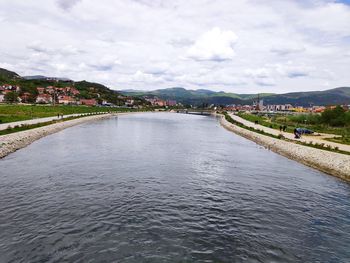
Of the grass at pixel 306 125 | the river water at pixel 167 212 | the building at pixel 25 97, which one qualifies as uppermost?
the building at pixel 25 97

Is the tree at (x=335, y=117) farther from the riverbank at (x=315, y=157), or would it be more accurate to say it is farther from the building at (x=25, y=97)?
the building at (x=25, y=97)

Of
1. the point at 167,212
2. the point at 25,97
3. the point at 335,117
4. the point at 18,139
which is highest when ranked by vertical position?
the point at 25,97

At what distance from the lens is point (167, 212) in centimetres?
1988

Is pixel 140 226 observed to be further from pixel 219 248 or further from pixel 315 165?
pixel 315 165

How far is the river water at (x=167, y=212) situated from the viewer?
1490 centimetres

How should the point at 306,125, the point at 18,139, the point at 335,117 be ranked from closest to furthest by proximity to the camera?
the point at 18,139, the point at 335,117, the point at 306,125

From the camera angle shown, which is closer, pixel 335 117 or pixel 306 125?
pixel 335 117

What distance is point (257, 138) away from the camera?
2467 inches

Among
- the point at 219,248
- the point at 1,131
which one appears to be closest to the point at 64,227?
the point at 219,248

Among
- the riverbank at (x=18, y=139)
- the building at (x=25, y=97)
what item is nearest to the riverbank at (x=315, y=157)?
the riverbank at (x=18, y=139)

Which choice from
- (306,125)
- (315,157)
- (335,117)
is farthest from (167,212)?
(335,117)

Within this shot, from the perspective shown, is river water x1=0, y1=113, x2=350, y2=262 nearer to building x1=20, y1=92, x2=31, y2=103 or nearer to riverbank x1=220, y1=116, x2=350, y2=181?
riverbank x1=220, y1=116, x2=350, y2=181

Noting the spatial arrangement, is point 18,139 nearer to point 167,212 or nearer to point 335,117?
point 167,212

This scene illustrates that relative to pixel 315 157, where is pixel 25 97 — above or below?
above
